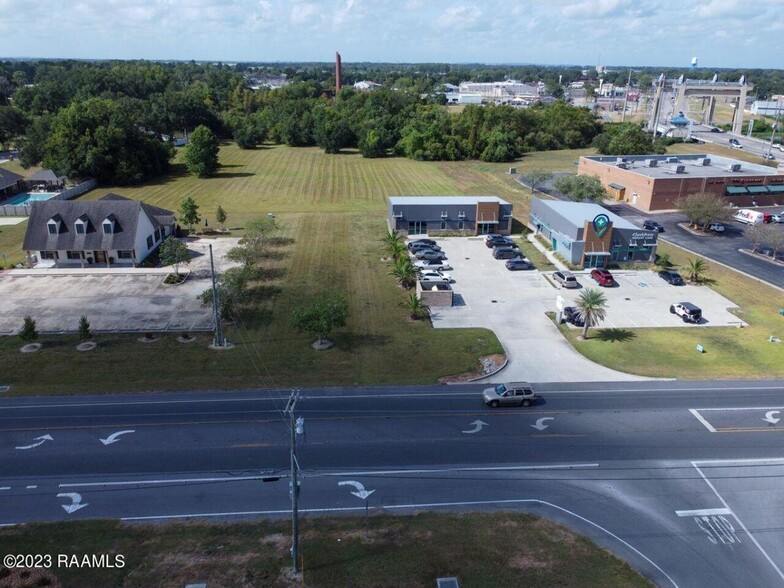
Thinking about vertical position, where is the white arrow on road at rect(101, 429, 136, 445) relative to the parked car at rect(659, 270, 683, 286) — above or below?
below

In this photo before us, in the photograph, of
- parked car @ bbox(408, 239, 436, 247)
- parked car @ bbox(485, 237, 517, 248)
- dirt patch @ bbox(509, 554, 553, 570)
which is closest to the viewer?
dirt patch @ bbox(509, 554, 553, 570)

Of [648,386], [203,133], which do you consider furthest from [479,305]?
[203,133]

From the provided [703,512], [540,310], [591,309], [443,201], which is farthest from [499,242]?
[703,512]

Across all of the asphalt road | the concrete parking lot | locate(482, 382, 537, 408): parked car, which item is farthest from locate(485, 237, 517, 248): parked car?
locate(482, 382, 537, 408): parked car

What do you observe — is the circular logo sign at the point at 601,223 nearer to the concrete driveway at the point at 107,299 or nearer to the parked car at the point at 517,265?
the parked car at the point at 517,265

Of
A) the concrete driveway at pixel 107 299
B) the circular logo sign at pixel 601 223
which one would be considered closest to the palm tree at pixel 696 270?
the circular logo sign at pixel 601 223

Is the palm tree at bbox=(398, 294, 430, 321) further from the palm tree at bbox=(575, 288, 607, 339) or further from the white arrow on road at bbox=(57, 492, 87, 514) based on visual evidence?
the white arrow on road at bbox=(57, 492, 87, 514)

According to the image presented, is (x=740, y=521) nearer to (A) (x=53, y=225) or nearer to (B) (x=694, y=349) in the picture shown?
(B) (x=694, y=349)
